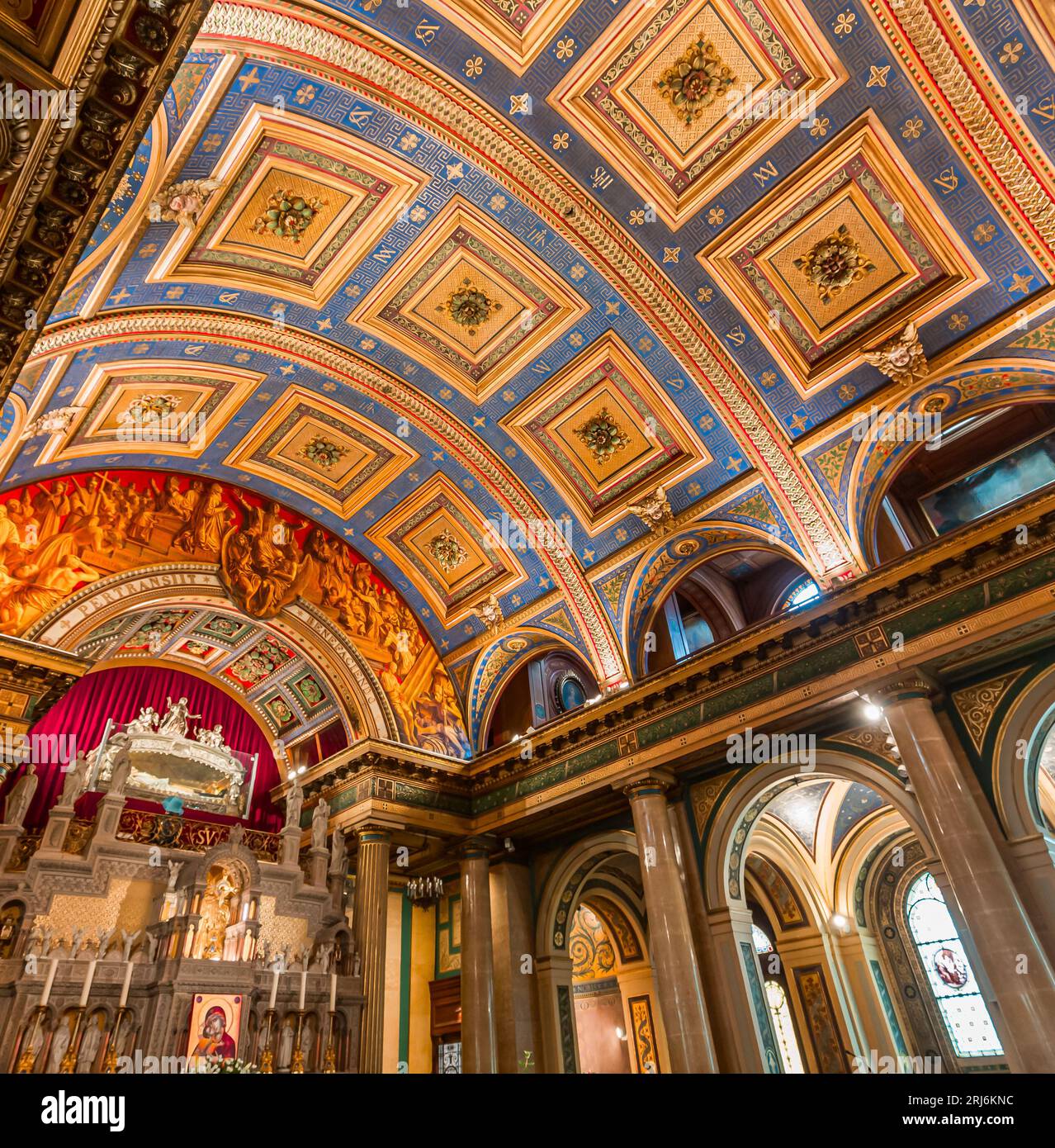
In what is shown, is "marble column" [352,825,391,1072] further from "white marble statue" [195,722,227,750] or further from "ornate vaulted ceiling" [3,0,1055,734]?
"ornate vaulted ceiling" [3,0,1055,734]

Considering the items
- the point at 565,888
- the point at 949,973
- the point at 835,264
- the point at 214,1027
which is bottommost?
the point at 214,1027

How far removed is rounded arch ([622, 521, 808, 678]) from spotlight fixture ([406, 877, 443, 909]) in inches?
292

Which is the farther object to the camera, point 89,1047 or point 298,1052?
point 298,1052

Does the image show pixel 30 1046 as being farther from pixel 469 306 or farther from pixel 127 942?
pixel 469 306

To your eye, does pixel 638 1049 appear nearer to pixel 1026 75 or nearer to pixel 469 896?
pixel 469 896

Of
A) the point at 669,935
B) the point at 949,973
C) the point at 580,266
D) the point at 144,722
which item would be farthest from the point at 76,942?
the point at 949,973

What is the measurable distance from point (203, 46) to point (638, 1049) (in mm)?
19953

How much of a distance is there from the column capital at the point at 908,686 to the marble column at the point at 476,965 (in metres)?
8.63

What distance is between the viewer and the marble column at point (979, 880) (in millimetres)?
8086

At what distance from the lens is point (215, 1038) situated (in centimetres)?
1145

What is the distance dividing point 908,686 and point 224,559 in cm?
1219

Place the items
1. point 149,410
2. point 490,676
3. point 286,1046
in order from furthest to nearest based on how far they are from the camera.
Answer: point 490,676 < point 149,410 < point 286,1046

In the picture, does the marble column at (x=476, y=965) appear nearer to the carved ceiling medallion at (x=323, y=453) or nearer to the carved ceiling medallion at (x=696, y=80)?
the carved ceiling medallion at (x=323, y=453)

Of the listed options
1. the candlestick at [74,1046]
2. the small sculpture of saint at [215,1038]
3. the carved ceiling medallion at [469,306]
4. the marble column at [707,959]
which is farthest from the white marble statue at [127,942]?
the carved ceiling medallion at [469,306]
